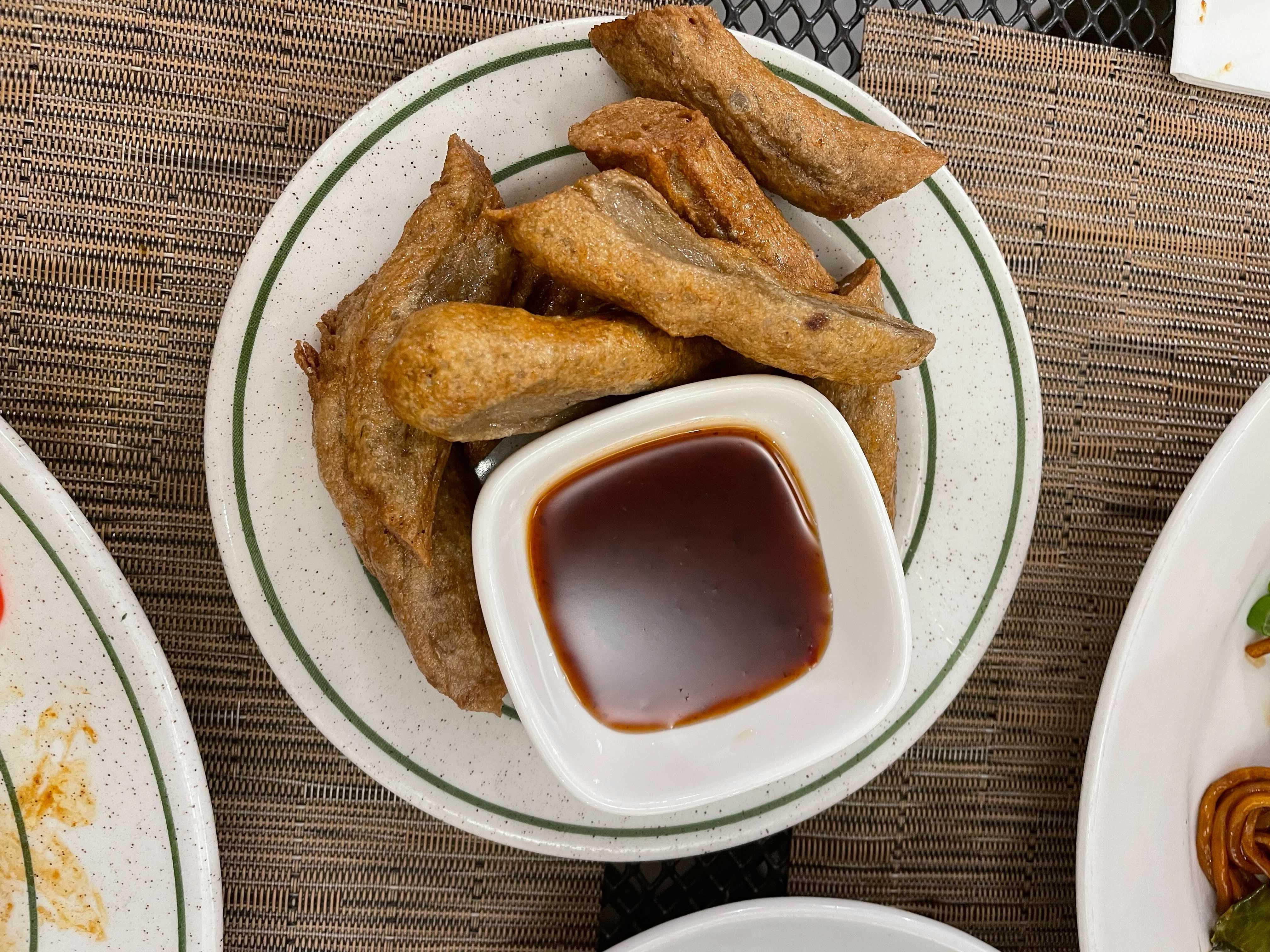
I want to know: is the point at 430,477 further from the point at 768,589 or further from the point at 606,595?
the point at 768,589

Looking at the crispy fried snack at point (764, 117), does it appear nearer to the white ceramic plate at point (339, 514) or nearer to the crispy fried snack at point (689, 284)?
the white ceramic plate at point (339, 514)

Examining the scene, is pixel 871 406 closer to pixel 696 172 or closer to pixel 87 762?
pixel 696 172

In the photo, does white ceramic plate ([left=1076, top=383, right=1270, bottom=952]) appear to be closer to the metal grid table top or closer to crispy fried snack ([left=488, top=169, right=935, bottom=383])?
crispy fried snack ([left=488, top=169, right=935, bottom=383])

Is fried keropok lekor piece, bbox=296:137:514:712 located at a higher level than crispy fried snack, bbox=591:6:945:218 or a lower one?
lower

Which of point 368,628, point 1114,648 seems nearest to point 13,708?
point 368,628

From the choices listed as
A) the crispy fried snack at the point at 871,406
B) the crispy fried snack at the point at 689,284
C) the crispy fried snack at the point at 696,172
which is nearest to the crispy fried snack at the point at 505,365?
the crispy fried snack at the point at 689,284

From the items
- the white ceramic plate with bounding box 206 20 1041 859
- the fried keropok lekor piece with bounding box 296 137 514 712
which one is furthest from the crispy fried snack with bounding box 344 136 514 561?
the white ceramic plate with bounding box 206 20 1041 859
